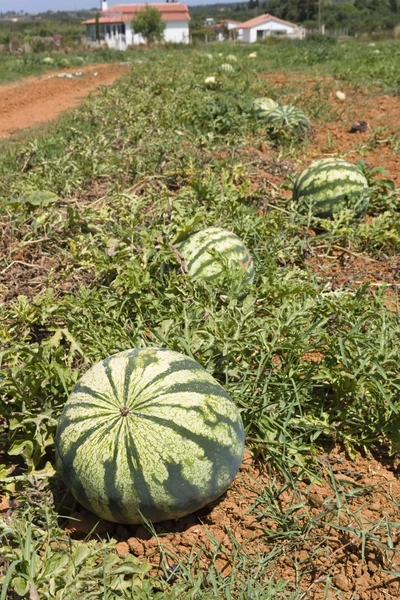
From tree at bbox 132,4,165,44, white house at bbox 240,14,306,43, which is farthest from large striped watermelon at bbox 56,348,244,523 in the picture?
white house at bbox 240,14,306,43

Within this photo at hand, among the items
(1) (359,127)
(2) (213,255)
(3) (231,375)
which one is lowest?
(3) (231,375)

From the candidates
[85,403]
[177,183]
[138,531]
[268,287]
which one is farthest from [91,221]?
[138,531]

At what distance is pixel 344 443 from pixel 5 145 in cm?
786

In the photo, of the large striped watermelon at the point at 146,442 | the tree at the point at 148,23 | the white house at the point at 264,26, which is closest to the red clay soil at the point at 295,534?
the large striped watermelon at the point at 146,442

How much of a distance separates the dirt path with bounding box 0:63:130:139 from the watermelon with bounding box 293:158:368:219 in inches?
283

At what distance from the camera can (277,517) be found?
82.2 inches

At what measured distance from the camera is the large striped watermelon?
6.21 feet

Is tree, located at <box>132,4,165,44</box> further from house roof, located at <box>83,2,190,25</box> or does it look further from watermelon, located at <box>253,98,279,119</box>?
watermelon, located at <box>253,98,279,119</box>

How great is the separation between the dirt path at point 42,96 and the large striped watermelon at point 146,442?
8942 mm

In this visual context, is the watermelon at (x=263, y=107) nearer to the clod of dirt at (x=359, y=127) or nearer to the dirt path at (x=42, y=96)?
the clod of dirt at (x=359, y=127)

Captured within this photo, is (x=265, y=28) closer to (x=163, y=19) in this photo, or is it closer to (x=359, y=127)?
(x=163, y=19)

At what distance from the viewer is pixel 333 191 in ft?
14.5

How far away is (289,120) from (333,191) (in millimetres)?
3132

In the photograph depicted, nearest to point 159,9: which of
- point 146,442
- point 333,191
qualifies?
point 333,191
